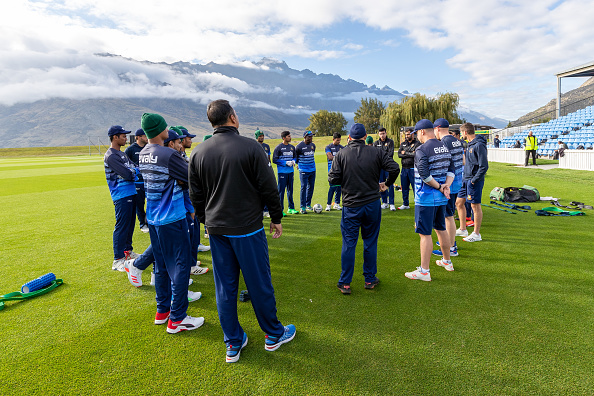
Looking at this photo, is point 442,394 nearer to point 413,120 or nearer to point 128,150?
point 128,150

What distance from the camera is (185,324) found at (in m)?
3.30

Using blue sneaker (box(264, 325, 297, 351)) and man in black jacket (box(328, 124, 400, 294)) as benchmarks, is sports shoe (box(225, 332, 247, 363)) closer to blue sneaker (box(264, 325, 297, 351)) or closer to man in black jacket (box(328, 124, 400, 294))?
blue sneaker (box(264, 325, 297, 351))

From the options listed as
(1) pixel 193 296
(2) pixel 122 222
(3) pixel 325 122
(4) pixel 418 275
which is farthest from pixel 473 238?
(3) pixel 325 122

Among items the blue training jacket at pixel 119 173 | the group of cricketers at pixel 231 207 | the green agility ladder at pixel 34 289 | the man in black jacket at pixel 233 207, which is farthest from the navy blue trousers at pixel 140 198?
the man in black jacket at pixel 233 207

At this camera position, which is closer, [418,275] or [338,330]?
[338,330]

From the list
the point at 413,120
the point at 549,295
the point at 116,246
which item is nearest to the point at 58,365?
the point at 116,246

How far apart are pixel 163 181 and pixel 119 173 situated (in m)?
2.12

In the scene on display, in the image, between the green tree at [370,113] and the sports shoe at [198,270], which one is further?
the green tree at [370,113]

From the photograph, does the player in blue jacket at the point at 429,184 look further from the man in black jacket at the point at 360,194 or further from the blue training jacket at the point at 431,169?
the man in black jacket at the point at 360,194

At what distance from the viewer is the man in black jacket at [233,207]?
256 centimetres

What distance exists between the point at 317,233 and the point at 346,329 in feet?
11.7

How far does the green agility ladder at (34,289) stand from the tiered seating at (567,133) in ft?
Result: 93.2

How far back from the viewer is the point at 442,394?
2.38 meters

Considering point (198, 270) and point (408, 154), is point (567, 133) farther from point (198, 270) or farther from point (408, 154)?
point (198, 270)
